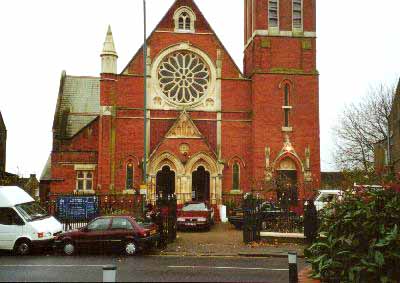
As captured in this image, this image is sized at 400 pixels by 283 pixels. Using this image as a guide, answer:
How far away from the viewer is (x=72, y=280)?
12758mm

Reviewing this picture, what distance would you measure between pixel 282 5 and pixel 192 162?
12.1 m

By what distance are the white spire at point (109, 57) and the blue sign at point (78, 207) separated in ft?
37.0

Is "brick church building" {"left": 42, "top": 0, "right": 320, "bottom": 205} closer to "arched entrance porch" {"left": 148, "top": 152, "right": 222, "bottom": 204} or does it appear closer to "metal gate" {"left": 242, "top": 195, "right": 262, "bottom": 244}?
"arched entrance porch" {"left": 148, "top": 152, "right": 222, "bottom": 204}

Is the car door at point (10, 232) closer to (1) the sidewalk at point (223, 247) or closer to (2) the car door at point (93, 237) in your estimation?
(2) the car door at point (93, 237)

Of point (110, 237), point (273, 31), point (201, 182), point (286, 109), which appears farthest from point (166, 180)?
point (110, 237)

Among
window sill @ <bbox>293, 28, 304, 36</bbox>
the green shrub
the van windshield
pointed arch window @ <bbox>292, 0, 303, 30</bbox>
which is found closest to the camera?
the green shrub

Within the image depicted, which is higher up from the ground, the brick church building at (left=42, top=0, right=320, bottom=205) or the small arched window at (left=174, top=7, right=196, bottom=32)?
the small arched window at (left=174, top=7, right=196, bottom=32)

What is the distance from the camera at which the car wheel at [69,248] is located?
741 inches

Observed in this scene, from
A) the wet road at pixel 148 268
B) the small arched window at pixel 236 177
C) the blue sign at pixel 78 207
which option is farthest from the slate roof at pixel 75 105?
the wet road at pixel 148 268

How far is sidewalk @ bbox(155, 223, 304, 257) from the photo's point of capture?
Result: 19.0 m

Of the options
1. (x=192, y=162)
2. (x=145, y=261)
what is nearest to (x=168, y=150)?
(x=192, y=162)

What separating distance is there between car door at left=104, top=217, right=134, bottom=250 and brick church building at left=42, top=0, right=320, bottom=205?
1671 centimetres

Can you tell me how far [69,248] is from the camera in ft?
61.7

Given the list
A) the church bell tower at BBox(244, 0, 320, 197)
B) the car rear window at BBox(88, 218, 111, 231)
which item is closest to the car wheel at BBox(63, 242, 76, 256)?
the car rear window at BBox(88, 218, 111, 231)
